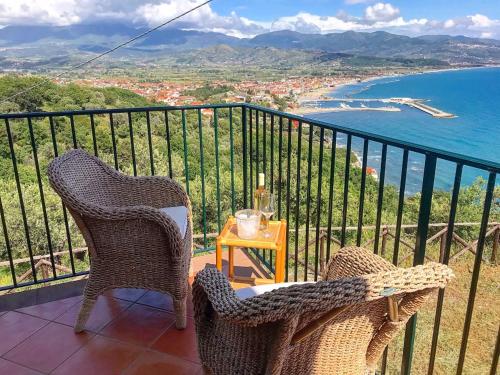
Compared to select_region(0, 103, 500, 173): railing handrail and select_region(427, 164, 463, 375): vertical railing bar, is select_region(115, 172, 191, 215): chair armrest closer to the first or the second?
select_region(0, 103, 500, 173): railing handrail

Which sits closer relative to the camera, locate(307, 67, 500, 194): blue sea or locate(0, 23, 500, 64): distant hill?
locate(0, 23, 500, 64): distant hill

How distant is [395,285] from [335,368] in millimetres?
433

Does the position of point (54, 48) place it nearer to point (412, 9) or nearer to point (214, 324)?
point (214, 324)

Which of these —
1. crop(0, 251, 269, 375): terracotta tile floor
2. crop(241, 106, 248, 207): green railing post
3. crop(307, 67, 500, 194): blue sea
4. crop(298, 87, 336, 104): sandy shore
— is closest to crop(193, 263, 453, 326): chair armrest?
crop(0, 251, 269, 375): terracotta tile floor

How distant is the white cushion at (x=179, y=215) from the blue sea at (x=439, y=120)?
2255 centimetres

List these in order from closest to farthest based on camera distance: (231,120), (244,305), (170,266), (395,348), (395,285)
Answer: (395,285), (244,305), (170,266), (231,120), (395,348)

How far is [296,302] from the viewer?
0.88 metres

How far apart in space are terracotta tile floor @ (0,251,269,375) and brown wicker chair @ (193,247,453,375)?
0.59 meters

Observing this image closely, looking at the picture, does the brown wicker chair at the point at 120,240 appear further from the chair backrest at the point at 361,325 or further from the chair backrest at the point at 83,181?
the chair backrest at the point at 361,325

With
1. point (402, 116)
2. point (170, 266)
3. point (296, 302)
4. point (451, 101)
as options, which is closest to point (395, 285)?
point (296, 302)

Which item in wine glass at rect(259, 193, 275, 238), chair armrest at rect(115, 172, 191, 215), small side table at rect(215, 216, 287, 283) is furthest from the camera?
chair armrest at rect(115, 172, 191, 215)

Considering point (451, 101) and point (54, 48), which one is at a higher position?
point (54, 48)

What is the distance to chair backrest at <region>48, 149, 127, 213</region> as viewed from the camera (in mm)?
1872

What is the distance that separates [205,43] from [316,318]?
3589cm
